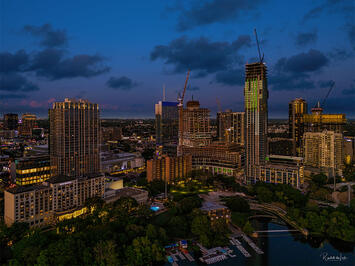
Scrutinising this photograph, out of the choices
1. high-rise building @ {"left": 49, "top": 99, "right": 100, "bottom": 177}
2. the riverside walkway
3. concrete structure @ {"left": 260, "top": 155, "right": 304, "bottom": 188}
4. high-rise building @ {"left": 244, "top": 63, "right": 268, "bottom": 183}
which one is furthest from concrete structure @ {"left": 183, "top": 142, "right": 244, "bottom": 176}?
high-rise building @ {"left": 49, "top": 99, "right": 100, "bottom": 177}

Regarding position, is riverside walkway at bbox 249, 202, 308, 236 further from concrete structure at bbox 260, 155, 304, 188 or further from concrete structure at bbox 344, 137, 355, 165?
concrete structure at bbox 344, 137, 355, 165

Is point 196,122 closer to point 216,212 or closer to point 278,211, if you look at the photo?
point 278,211

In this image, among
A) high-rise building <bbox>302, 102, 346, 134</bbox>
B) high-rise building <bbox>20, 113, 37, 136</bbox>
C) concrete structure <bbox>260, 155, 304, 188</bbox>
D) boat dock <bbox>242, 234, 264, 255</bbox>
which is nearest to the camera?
boat dock <bbox>242, 234, 264, 255</bbox>

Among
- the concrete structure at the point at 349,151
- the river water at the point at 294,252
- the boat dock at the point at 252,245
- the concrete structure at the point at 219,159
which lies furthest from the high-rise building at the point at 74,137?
the concrete structure at the point at 349,151

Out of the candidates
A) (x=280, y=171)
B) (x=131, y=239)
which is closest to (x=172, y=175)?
(x=280, y=171)

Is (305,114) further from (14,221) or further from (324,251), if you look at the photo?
(14,221)

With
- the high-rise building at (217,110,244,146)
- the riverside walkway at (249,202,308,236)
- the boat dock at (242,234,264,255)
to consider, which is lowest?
the boat dock at (242,234,264,255)

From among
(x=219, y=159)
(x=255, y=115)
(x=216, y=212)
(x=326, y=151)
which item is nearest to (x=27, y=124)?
(x=219, y=159)
